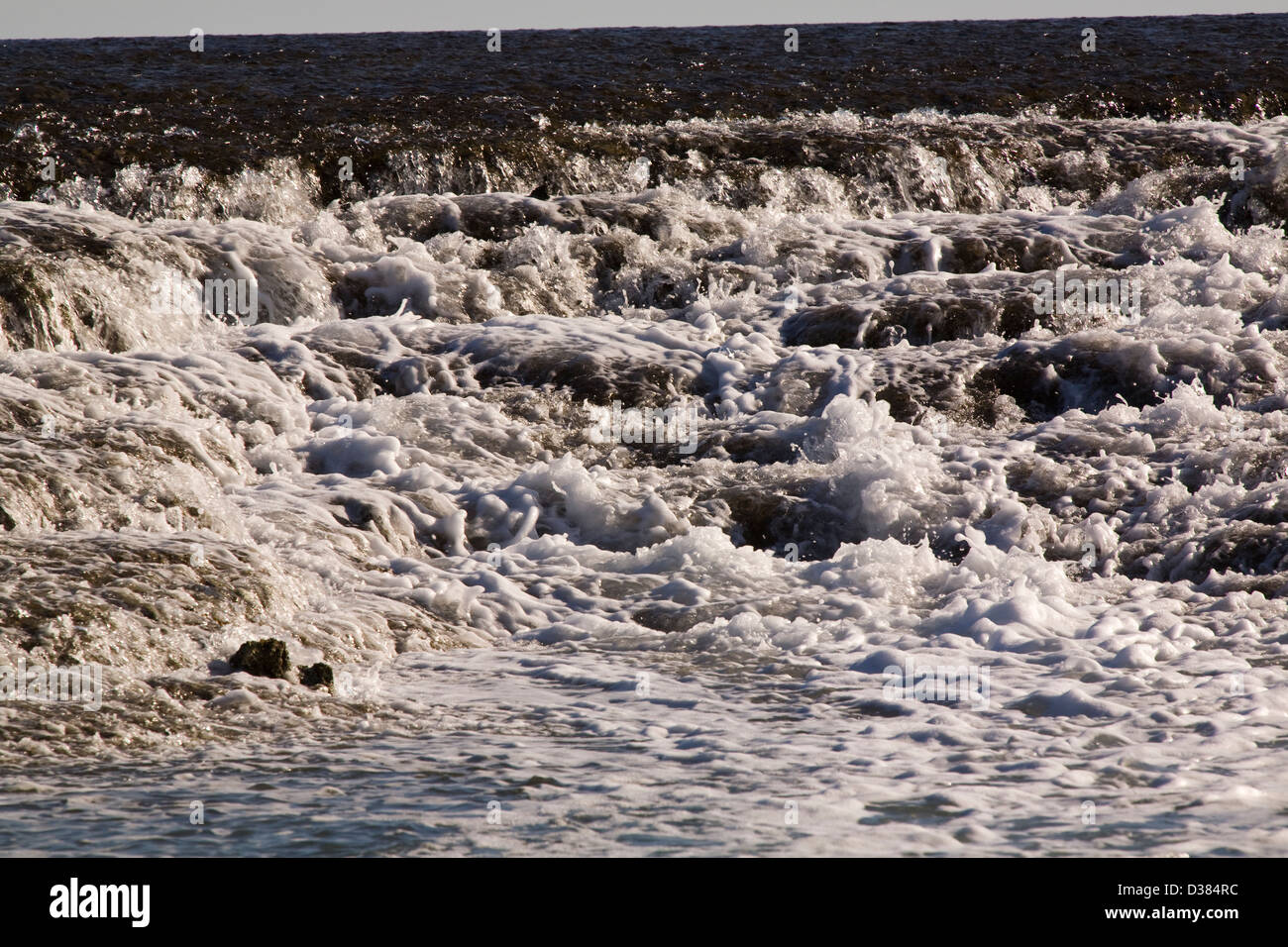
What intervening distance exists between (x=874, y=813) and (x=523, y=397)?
6.70m

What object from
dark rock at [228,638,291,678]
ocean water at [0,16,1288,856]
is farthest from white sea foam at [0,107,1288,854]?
dark rock at [228,638,291,678]

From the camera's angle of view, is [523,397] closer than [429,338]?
Yes

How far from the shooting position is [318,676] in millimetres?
6734

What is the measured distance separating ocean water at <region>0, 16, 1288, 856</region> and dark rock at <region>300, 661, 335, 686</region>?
5 cm

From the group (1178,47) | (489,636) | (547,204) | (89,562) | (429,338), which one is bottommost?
(489,636)

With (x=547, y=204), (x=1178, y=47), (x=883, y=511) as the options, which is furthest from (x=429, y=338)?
(x=1178, y=47)

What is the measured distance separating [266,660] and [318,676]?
0.91ft

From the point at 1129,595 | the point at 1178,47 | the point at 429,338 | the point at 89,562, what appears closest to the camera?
the point at 89,562

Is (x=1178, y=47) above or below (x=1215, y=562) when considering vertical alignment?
above

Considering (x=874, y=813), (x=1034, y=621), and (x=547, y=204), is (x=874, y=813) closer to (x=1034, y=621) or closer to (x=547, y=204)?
(x=1034, y=621)

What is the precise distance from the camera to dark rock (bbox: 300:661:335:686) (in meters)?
6.72
